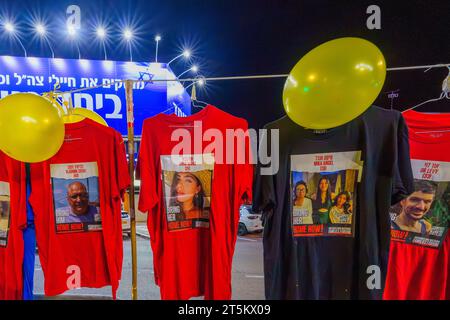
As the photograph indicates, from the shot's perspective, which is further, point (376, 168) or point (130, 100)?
point (130, 100)

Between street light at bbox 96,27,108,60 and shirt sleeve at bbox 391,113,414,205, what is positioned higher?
street light at bbox 96,27,108,60

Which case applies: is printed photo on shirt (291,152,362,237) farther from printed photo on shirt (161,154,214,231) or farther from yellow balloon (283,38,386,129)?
printed photo on shirt (161,154,214,231)

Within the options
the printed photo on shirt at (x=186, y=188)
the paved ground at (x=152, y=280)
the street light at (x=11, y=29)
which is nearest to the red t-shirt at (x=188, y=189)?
the printed photo on shirt at (x=186, y=188)

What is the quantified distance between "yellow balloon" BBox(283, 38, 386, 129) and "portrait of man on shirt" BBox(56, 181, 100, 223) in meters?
1.35

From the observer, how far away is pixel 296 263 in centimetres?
139

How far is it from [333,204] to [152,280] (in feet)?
8.68

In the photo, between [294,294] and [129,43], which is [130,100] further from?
[129,43]

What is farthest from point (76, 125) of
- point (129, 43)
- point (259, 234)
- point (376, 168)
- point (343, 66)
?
point (259, 234)

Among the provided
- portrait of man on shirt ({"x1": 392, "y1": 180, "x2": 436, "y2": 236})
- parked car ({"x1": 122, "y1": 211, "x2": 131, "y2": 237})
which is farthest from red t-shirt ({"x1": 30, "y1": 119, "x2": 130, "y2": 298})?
parked car ({"x1": 122, "y1": 211, "x2": 131, "y2": 237})

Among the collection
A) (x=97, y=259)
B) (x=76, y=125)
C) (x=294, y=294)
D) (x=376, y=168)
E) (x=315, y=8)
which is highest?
(x=315, y=8)

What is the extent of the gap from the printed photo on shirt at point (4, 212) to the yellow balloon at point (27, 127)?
376 mm

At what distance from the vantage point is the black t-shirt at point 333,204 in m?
1.34

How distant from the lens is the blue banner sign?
431cm
